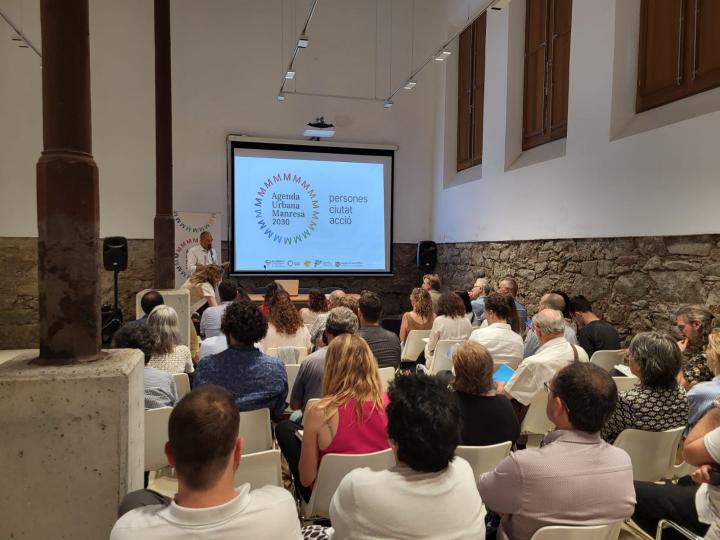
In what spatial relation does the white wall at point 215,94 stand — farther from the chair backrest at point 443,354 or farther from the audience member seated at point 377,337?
the chair backrest at point 443,354

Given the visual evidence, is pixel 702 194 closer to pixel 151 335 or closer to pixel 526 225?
pixel 526 225

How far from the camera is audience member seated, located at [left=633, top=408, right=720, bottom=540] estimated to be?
1.81 meters

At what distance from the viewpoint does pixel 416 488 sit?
1.38 meters

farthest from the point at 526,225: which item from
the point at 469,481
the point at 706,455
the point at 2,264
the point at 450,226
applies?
the point at 2,264

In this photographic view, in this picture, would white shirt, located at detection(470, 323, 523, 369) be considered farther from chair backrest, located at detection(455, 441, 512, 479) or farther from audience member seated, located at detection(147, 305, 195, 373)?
audience member seated, located at detection(147, 305, 195, 373)

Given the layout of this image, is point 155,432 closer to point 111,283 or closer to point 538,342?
point 538,342

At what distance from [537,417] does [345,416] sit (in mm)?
1456

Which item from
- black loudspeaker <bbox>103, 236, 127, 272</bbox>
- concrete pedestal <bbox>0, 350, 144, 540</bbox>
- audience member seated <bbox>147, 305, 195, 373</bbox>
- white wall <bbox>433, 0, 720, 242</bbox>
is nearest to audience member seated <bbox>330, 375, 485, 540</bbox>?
concrete pedestal <bbox>0, 350, 144, 540</bbox>

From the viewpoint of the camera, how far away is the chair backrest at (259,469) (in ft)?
6.43

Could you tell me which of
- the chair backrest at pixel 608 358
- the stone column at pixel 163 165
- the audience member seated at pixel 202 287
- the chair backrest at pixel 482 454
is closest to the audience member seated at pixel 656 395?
A: the chair backrest at pixel 482 454

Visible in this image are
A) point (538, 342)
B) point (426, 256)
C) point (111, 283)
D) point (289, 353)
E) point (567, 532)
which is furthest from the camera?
point (426, 256)

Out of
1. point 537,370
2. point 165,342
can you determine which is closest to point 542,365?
point 537,370

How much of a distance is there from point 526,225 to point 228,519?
254 inches

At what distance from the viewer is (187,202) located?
881cm
